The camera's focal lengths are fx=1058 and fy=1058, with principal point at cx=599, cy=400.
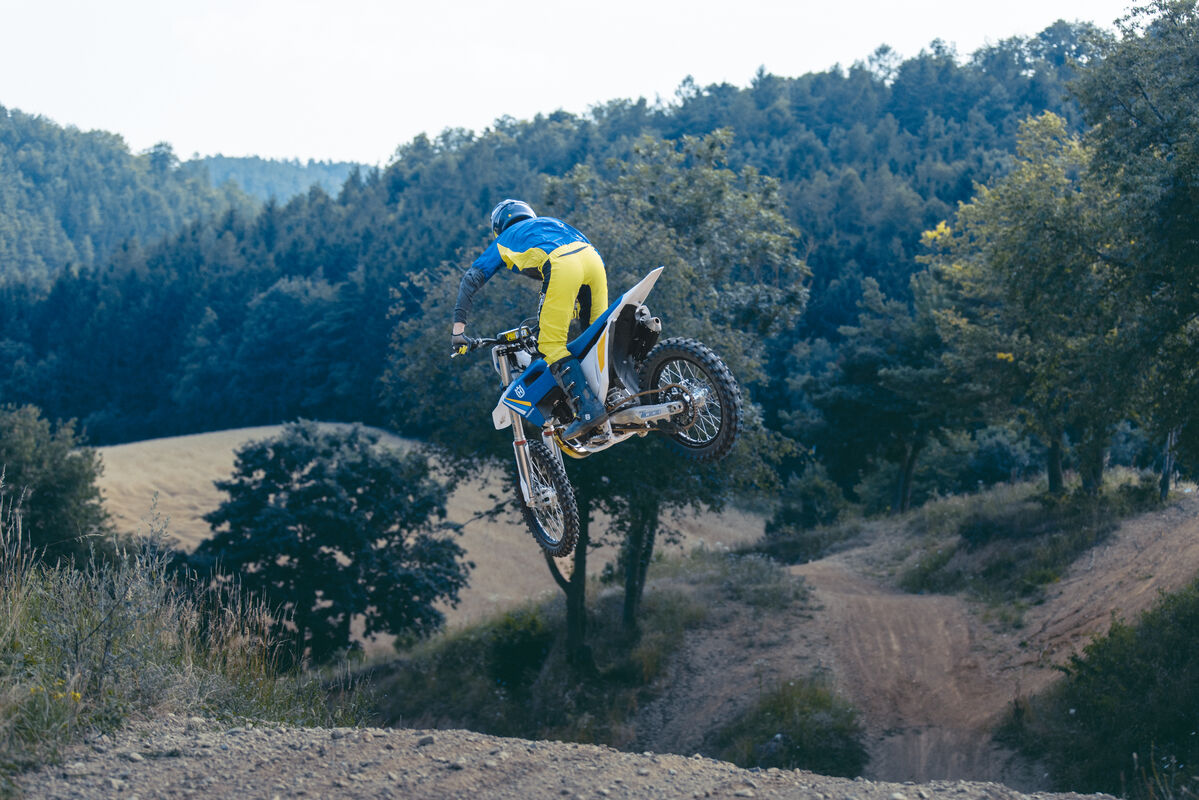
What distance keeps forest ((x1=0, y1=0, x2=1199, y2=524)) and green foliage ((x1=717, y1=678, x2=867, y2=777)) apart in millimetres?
4502

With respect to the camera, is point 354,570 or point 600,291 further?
point 354,570

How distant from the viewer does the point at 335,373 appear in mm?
75000

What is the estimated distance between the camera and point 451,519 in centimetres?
4578

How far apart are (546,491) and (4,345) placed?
9563cm

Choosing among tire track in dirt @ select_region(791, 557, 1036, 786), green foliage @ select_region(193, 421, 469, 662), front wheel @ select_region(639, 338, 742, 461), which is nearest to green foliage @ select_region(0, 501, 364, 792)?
front wheel @ select_region(639, 338, 742, 461)

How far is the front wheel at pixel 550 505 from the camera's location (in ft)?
28.5

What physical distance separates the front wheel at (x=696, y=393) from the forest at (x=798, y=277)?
10182 mm

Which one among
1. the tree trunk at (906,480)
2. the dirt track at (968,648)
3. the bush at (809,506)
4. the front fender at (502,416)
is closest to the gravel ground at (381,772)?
the front fender at (502,416)

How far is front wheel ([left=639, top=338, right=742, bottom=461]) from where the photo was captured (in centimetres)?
796

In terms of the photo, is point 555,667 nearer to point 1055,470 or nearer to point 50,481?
point 50,481

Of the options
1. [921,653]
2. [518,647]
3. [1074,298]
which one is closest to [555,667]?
[518,647]

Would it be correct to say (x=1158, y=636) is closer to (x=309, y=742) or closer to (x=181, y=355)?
(x=309, y=742)

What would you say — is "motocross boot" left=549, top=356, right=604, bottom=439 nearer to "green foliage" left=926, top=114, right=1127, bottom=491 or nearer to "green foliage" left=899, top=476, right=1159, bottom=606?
"green foliage" left=926, top=114, right=1127, bottom=491

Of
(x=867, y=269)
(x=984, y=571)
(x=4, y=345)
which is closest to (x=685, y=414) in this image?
(x=984, y=571)
